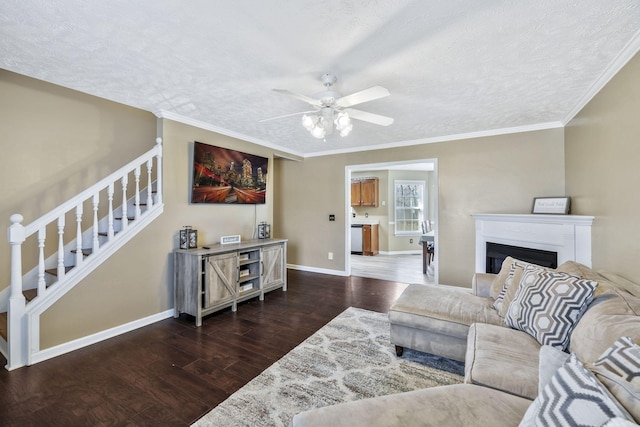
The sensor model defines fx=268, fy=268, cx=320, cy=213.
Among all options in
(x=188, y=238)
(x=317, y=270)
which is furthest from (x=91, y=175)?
(x=317, y=270)

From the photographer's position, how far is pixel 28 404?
Result: 1.77m

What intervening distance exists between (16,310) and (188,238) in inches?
59.1

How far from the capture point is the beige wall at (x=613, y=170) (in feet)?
6.41

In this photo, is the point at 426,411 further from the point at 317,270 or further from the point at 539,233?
the point at 317,270

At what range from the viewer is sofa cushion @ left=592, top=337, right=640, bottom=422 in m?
0.72

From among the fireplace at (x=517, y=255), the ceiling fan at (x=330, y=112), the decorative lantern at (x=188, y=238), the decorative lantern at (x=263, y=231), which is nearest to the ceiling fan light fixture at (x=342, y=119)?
the ceiling fan at (x=330, y=112)

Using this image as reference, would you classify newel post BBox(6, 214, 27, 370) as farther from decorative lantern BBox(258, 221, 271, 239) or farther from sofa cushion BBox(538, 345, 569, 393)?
sofa cushion BBox(538, 345, 569, 393)

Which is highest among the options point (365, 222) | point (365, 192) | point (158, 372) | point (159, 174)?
point (365, 192)

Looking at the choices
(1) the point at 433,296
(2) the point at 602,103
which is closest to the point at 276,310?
(1) the point at 433,296

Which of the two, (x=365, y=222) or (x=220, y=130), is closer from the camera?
(x=220, y=130)

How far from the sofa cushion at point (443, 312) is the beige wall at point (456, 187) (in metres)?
1.95

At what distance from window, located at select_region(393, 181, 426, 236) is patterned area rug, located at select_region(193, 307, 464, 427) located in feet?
18.0

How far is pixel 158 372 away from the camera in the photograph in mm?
2123

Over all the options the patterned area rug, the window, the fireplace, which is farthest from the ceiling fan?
the window
